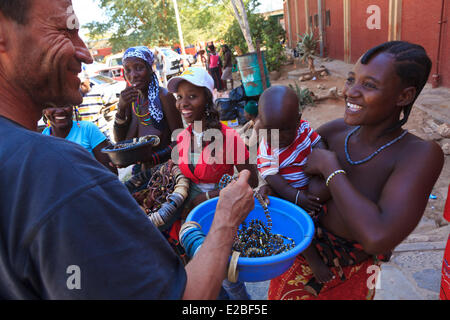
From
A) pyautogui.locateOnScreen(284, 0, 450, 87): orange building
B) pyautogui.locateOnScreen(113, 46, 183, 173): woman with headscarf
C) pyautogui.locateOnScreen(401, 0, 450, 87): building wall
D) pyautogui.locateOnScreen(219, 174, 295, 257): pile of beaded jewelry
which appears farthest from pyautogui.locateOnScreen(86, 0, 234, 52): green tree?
pyautogui.locateOnScreen(219, 174, 295, 257): pile of beaded jewelry

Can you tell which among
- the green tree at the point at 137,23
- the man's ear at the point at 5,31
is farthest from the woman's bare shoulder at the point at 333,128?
the green tree at the point at 137,23

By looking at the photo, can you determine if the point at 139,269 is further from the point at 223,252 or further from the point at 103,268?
the point at 223,252

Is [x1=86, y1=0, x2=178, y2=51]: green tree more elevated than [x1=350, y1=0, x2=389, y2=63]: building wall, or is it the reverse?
[x1=86, y1=0, x2=178, y2=51]: green tree

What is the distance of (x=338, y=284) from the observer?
1.58 meters

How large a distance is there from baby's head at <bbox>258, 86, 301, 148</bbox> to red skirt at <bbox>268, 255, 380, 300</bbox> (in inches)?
26.8

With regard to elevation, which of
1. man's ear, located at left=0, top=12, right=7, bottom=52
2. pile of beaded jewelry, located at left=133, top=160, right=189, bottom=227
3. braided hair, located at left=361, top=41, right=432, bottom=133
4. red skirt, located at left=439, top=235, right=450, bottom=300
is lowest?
red skirt, located at left=439, top=235, right=450, bottom=300

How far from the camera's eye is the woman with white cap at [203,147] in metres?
2.27

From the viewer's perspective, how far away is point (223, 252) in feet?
3.36

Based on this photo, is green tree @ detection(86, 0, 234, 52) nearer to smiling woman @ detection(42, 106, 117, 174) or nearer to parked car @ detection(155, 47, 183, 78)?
parked car @ detection(155, 47, 183, 78)

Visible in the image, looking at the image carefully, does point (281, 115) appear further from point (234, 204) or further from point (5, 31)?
point (5, 31)

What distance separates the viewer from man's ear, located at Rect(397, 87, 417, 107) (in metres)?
1.28

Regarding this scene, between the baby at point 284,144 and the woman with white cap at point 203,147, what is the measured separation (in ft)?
1.65

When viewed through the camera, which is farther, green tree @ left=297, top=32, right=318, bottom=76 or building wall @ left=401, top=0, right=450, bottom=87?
green tree @ left=297, top=32, right=318, bottom=76

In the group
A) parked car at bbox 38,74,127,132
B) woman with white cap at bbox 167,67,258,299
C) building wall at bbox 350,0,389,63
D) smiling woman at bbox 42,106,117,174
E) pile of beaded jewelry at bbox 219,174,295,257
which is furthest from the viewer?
parked car at bbox 38,74,127,132
